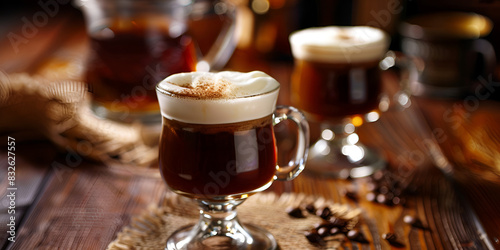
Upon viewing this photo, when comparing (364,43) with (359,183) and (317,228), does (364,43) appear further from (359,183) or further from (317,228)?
(317,228)

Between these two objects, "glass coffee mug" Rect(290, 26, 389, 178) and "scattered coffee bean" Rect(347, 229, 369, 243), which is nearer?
"scattered coffee bean" Rect(347, 229, 369, 243)

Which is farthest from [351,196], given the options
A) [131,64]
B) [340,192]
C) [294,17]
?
[294,17]

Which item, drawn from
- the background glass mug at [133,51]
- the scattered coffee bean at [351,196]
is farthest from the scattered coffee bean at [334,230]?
the background glass mug at [133,51]

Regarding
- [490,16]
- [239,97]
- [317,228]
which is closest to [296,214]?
[317,228]

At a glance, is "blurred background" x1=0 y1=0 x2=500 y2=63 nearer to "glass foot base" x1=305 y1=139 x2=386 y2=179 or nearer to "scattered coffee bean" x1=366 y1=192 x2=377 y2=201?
"glass foot base" x1=305 y1=139 x2=386 y2=179

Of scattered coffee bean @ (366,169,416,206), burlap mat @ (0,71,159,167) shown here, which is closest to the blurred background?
burlap mat @ (0,71,159,167)

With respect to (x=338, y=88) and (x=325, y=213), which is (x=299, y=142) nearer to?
Answer: (x=325, y=213)

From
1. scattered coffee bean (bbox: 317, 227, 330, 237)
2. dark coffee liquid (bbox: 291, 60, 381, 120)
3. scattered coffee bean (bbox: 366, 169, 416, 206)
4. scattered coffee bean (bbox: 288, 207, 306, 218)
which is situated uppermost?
dark coffee liquid (bbox: 291, 60, 381, 120)
